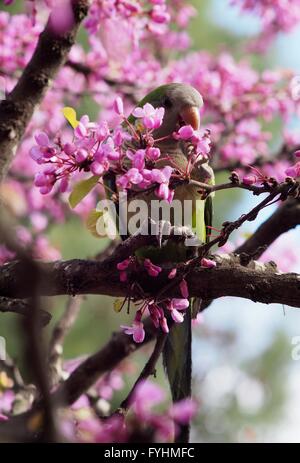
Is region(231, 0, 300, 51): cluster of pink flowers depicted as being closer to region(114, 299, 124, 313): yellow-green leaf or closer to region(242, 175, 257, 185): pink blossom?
region(114, 299, 124, 313): yellow-green leaf

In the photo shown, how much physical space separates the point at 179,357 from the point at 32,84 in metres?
1.22

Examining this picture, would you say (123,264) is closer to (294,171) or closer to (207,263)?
(207,263)

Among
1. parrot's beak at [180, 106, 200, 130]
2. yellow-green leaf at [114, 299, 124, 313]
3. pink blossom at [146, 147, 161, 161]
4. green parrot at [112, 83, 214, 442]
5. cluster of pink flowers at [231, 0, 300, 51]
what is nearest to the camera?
pink blossom at [146, 147, 161, 161]

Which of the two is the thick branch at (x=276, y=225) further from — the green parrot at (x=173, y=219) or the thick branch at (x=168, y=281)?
the thick branch at (x=168, y=281)

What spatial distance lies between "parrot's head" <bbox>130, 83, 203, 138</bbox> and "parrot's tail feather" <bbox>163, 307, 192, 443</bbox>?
0.76 meters

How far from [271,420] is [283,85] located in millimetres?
6948

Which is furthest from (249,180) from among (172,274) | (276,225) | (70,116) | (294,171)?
(276,225)

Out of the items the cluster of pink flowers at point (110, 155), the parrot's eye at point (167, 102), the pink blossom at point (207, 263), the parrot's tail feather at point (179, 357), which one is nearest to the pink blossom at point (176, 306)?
the pink blossom at point (207, 263)

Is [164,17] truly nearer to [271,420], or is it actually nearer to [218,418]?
[218,418]

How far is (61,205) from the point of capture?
4.53m

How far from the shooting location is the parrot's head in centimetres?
268

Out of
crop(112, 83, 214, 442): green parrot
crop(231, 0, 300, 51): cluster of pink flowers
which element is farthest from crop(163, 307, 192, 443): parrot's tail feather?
crop(231, 0, 300, 51): cluster of pink flowers

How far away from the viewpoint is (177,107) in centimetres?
271

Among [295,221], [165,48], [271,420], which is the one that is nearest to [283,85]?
[165,48]
